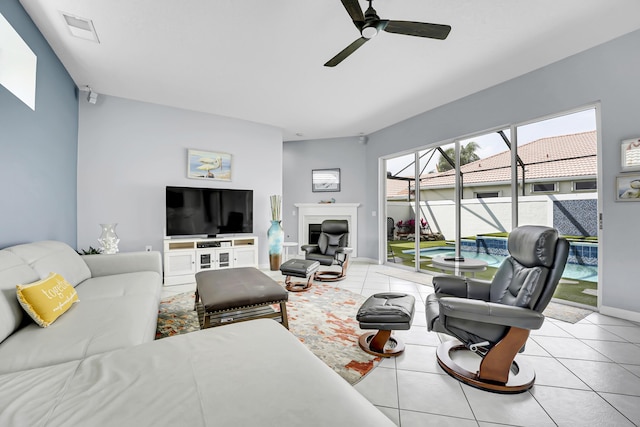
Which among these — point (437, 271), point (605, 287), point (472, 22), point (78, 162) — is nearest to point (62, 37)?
point (78, 162)

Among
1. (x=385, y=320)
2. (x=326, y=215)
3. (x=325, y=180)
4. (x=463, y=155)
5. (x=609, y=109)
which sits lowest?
(x=385, y=320)

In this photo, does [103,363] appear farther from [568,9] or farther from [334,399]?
[568,9]

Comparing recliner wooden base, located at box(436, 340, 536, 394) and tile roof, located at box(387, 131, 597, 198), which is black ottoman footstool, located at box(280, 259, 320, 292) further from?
tile roof, located at box(387, 131, 597, 198)

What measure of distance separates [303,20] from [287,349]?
2.71 meters

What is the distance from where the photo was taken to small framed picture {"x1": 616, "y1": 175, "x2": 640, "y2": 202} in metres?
2.67

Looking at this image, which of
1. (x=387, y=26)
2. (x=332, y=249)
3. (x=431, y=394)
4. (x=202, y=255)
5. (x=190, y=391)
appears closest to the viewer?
(x=190, y=391)

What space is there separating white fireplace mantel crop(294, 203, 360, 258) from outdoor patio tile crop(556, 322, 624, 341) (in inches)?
155

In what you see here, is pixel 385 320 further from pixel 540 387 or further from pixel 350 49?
pixel 350 49

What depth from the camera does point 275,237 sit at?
506cm

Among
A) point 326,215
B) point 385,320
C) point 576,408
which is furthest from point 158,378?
point 326,215

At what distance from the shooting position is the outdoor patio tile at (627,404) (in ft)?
4.74

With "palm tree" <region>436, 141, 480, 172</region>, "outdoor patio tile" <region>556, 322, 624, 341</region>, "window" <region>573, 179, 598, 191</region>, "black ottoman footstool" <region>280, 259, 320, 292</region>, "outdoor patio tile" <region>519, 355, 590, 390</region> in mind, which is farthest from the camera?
"palm tree" <region>436, 141, 480, 172</region>

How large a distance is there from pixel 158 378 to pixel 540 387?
211cm

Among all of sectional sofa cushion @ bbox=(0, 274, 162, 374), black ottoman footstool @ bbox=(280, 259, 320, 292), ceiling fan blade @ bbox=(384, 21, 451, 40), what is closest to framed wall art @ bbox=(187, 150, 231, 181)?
black ottoman footstool @ bbox=(280, 259, 320, 292)
